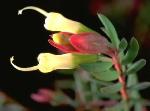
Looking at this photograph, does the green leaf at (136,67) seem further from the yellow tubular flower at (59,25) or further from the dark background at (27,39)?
the dark background at (27,39)

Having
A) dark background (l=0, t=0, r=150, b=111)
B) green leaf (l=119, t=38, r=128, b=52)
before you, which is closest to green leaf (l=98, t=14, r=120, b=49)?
green leaf (l=119, t=38, r=128, b=52)

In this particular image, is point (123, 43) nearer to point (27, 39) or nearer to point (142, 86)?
point (142, 86)

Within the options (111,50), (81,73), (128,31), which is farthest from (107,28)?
(128,31)

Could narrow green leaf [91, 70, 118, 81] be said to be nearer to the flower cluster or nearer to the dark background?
the flower cluster

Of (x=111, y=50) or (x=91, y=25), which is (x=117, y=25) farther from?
(x=111, y=50)

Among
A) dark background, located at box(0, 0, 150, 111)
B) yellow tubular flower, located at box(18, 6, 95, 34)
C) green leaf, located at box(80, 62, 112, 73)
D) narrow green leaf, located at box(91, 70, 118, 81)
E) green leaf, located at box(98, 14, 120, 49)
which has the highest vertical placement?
dark background, located at box(0, 0, 150, 111)
